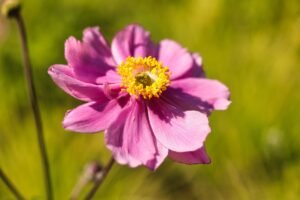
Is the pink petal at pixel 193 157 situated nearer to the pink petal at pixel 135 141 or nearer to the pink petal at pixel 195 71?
the pink petal at pixel 135 141

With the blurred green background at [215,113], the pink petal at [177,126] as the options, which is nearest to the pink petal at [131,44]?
the pink petal at [177,126]

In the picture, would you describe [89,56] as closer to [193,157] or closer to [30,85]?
[30,85]

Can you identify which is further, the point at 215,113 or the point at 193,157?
the point at 215,113

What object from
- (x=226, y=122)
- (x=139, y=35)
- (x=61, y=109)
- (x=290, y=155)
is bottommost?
(x=290, y=155)

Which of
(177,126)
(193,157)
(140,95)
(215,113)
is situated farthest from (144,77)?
(215,113)

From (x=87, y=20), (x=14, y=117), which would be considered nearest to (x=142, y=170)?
(x=14, y=117)

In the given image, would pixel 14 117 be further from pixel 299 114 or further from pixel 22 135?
pixel 299 114
